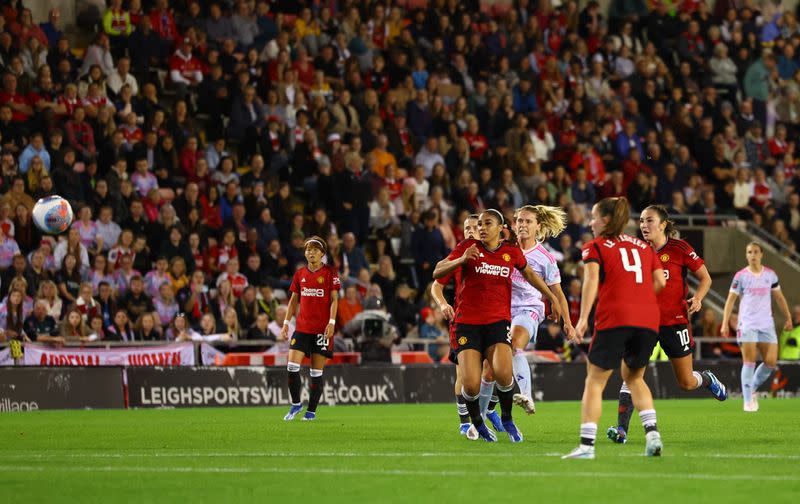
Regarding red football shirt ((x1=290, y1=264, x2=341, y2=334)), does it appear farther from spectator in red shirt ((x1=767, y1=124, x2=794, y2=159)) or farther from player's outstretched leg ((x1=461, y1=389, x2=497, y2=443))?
spectator in red shirt ((x1=767, y1=124, x2=794, y2=159))

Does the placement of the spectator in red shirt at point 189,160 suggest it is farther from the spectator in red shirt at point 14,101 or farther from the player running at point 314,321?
the player running at point 314,321

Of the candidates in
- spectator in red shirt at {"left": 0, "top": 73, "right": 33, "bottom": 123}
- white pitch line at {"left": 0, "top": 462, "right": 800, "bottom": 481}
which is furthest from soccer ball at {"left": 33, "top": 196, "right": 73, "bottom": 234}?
white pitch line at {"left": 0, "top": 462, "right": 800, "bottom": 481}

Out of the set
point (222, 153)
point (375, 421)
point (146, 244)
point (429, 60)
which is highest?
point (429, 60)

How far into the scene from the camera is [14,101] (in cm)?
2478

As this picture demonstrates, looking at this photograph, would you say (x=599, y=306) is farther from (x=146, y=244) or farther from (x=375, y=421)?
(x=146, y=244)

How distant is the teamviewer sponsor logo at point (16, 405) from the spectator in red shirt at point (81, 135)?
5037mm

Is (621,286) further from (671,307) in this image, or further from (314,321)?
(314,321)

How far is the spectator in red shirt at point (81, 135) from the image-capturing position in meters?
24.7

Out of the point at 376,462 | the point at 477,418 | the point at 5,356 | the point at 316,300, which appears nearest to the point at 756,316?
the point at 316,300

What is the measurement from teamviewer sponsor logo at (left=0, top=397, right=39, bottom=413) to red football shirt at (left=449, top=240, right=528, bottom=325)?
1051 centimetres

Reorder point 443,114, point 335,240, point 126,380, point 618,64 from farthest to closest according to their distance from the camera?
point 618,64, point 443,114, point 335,240, point 126,380

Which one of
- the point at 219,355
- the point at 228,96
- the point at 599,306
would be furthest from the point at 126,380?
the point at 599,306

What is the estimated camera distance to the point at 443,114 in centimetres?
3042

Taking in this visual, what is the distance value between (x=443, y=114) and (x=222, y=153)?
5.61m
